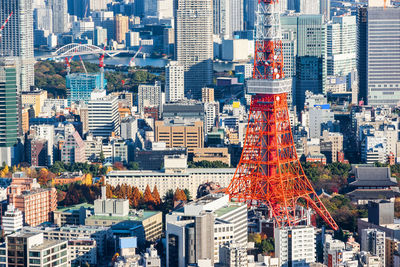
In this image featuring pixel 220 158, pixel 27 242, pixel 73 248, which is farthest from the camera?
pixel 220 158

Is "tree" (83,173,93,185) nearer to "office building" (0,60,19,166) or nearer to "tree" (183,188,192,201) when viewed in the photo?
"tree" (183,188,192,201)

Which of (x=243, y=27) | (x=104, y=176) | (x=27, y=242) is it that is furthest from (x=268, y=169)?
(x=243, y=27)

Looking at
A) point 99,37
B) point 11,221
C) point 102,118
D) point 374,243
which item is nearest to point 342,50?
point 102,118

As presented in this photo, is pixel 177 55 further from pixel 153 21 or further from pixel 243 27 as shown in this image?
pixel 153 21

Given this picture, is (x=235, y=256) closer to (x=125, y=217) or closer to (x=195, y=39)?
(x=125, y=217)

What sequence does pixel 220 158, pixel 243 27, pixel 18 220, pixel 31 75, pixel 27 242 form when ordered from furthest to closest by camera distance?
pixel 243 27
pixel 31 75
pixel 220 158
pixel 18 220
pixel 27 242

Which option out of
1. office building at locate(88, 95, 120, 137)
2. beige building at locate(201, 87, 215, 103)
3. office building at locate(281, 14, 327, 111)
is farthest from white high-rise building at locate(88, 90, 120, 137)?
office building at locate(281, 14, 327, 111)
